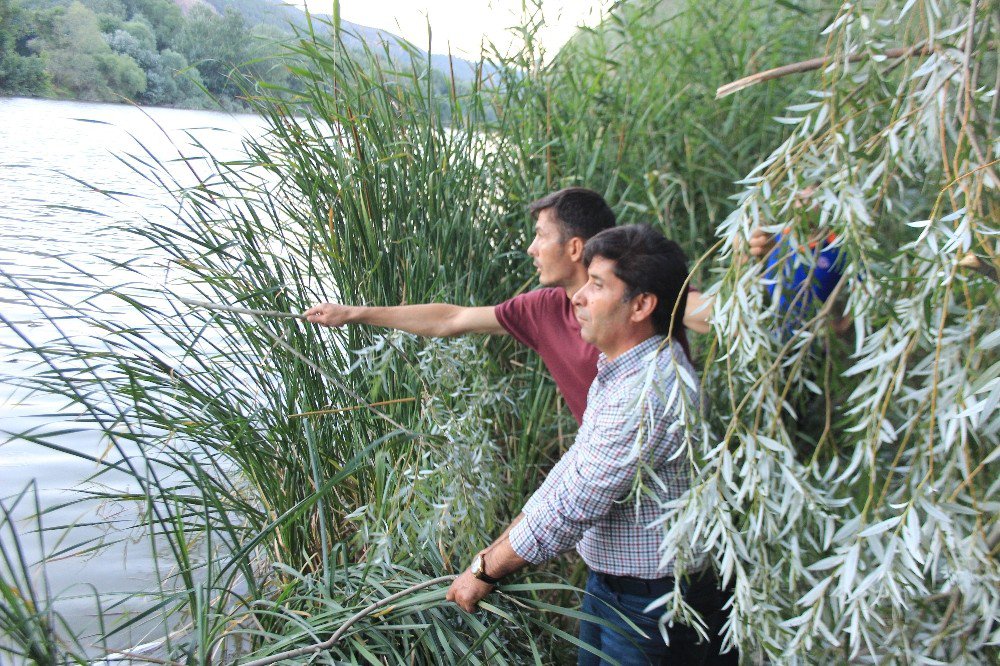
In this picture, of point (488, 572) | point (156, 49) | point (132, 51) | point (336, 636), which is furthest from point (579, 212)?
point (132, 51)

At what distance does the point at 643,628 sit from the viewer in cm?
173

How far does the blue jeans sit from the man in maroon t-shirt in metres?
0.52

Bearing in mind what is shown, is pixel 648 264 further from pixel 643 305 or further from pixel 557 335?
pixel 557 335

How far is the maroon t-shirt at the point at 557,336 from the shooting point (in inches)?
81.7

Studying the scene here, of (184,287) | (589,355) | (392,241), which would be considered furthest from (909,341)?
(184,287)

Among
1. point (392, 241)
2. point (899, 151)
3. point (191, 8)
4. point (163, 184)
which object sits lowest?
point (392, 241)

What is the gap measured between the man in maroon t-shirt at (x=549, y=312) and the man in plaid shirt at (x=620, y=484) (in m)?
0.32

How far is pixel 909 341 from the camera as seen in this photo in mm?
1262

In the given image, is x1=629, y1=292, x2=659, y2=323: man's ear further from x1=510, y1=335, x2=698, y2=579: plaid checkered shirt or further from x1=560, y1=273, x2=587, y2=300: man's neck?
x1=560, y1=273, x2=587, y2=300: man's neck

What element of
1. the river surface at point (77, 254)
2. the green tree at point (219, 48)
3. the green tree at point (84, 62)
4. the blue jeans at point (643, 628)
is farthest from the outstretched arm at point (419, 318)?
the green tree at point (84, 62)

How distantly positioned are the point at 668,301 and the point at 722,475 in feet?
1.45

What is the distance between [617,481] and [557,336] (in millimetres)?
615

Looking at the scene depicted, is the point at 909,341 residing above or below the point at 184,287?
above

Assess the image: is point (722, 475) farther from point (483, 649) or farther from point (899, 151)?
point (483, 649)
